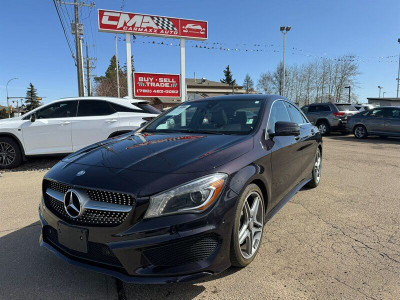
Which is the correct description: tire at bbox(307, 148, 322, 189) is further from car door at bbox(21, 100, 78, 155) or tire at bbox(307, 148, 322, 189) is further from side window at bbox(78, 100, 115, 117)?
car door at bbox(21, 100, 78, 155)

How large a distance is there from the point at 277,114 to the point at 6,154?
623 cm

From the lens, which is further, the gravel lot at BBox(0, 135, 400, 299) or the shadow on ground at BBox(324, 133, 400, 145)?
the shadow on ground at BBox(324, 133, 400, 145)

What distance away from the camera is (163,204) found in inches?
75.2

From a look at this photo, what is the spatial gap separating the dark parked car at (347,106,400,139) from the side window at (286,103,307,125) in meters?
9.69

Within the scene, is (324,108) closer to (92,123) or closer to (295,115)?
(295,115)

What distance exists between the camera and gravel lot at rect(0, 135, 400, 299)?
2215mm

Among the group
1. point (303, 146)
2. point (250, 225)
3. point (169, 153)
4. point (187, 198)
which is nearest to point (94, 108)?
point (303, 146)

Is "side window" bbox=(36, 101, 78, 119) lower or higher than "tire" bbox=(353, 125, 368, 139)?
higher

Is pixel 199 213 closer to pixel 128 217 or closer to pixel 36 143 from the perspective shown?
pixel 128 217

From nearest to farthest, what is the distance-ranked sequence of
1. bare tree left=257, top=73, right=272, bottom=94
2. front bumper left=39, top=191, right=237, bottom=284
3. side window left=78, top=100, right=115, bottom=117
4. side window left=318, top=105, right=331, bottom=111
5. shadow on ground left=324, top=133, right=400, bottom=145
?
front bumper left=39, top=191, right=237, bottom=284 < side window left=78, top=100, right=115, bottom=117 < shadow on ground left=324, top=133, right=400, bottom=145 < side window left=318, top=105, right=331, bottom=111 < bare tree left=257, top=73, right=272, bottom=94

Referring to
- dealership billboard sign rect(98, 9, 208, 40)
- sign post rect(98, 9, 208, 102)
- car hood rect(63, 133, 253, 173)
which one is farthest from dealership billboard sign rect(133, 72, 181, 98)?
car hood rect(63, 133, 253, 173)

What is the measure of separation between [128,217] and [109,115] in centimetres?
545

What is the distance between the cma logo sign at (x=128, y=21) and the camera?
1157 centimetres

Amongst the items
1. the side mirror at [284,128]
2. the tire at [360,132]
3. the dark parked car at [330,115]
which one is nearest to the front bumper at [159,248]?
the side mirror at [284,128]
